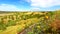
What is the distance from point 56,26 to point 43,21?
0.94ft

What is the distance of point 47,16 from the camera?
3.04m

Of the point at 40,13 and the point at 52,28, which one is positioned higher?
the point at 40,13

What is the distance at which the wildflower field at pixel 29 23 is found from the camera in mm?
2922

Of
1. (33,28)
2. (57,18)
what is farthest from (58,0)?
(33,28)

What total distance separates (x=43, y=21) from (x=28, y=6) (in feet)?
1.48

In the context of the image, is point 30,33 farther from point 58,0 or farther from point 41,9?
point 58,0

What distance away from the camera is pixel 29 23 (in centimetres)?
301

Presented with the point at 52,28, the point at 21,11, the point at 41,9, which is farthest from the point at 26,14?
the point at 52,28

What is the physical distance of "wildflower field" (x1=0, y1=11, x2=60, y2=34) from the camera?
2.92 m

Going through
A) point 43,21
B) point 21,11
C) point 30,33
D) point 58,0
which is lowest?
point 30,33

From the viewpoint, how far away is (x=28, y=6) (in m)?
3.06

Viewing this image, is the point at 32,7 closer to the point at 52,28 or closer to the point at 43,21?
the point at 43,21

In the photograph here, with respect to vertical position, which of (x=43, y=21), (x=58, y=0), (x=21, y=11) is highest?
(x=58, y=0)

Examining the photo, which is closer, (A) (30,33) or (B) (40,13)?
(A) (30,33)
